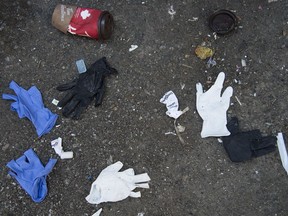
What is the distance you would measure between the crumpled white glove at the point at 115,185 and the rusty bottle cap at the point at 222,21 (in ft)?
4.43

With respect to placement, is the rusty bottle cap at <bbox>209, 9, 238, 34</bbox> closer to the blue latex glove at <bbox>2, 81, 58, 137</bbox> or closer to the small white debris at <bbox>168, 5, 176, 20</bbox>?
the small white debris at <bbox>168, 5, 176, 20</bbox>

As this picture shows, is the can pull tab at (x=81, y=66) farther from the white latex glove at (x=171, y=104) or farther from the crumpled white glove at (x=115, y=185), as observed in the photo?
the crumpled white glove at (x=115, y=185)

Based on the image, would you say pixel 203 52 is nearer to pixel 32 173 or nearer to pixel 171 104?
pixel 171 104

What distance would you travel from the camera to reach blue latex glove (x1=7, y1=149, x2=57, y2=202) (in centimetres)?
313

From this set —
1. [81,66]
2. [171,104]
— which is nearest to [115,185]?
[171,104]

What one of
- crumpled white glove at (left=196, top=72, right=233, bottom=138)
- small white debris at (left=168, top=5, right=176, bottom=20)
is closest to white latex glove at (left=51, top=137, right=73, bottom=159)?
crumpled white glove at (left=196, top=72, right=233, bottom=138)

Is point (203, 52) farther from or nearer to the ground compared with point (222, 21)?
nearer to the ground

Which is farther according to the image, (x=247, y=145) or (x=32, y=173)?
(x=32, y=173)

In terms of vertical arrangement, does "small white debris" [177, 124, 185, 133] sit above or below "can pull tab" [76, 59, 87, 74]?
below

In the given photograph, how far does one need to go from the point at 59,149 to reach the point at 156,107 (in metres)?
0.86

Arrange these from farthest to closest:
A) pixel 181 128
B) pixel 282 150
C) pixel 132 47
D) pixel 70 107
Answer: pixel 132 47
pixel 70 107
pixel 181 128
pixel 282 150

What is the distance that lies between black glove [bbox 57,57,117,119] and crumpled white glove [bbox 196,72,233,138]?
768 mm

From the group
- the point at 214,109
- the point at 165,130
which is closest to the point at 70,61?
the point at 165,130

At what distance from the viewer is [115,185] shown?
10.1ft
